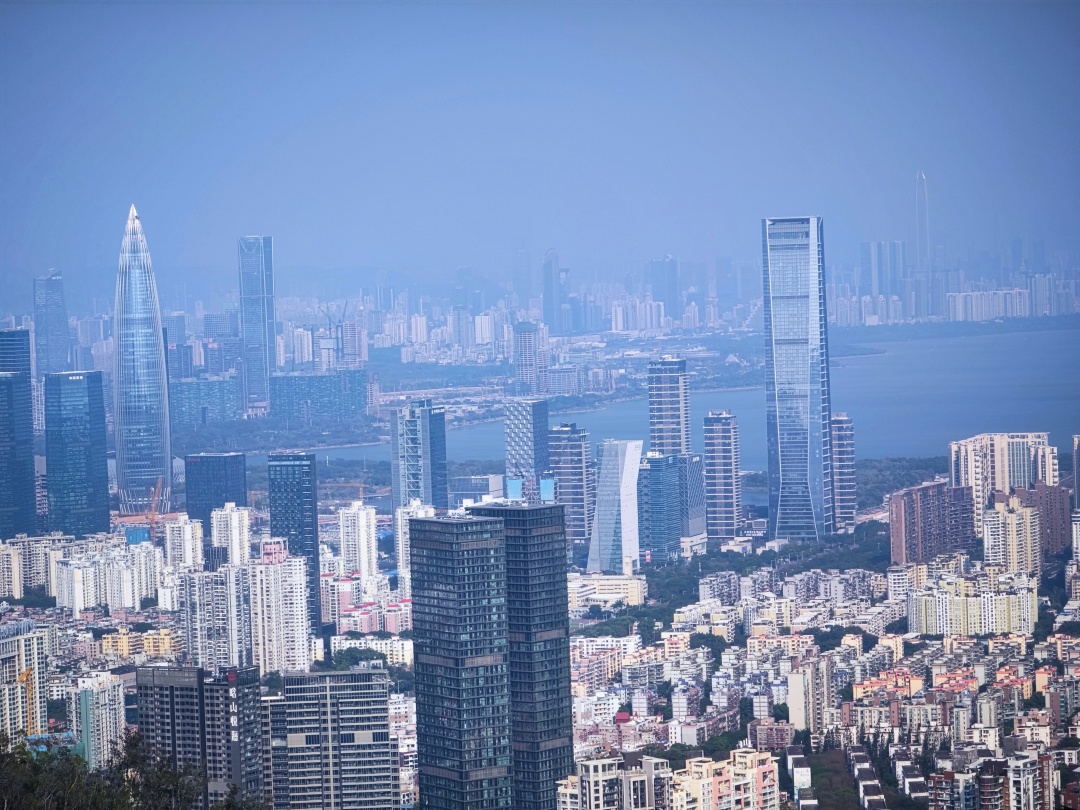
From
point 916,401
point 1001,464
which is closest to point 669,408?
point 916,401

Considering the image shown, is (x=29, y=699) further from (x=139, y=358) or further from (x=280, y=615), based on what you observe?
(x=139, y=358)

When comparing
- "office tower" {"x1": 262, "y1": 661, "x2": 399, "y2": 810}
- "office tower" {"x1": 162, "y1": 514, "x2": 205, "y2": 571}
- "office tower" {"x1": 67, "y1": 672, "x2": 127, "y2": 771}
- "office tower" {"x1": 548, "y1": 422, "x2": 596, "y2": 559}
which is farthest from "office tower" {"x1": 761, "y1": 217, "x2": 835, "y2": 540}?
"office tower" {"x1": 262, "y1": 661, "x2": 399, "y2": 810}

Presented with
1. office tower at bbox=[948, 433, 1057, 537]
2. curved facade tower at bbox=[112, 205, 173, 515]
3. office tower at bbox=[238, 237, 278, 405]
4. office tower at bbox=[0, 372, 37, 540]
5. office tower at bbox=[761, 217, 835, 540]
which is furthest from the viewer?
office tower at bbox=[238, 237, 278, 405]

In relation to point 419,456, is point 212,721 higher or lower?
lower

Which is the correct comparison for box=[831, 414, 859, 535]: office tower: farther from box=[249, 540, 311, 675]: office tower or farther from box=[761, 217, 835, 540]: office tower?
box=[249, 540, 311, 675]: office tower

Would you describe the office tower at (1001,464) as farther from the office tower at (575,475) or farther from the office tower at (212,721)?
the office tower at (212,721)

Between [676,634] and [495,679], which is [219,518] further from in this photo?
[495,679]

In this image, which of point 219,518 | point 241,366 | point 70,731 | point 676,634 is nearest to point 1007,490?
point 676,634
